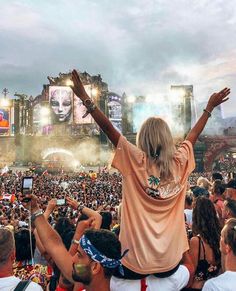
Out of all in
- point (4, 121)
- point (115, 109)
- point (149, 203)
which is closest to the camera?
point (149, 203)

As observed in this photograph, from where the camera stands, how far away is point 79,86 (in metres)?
2.72

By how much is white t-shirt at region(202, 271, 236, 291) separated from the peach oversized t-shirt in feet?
1.03

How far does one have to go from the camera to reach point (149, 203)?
262cm

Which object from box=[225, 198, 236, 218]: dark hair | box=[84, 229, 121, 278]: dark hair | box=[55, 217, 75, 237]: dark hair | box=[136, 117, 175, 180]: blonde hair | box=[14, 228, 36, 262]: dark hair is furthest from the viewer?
box=[55, 217, 75, 237]: dark hair

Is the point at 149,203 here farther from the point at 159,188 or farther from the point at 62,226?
the point at 62,226

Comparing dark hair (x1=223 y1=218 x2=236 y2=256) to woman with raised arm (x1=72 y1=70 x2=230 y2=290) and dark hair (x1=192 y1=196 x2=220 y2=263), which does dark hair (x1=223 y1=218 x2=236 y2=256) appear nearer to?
woman with raised arm (x1=72 y1=70 x2=230 y2=290)

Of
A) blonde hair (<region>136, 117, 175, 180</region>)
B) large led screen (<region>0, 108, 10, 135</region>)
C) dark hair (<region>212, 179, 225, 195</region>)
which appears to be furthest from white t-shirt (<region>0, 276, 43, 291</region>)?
large led screen (<region>0, 108, 10, 135</region>)

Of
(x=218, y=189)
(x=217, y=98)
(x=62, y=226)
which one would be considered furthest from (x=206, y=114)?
(x=218, y=189)

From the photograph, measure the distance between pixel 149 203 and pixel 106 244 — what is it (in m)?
0.43

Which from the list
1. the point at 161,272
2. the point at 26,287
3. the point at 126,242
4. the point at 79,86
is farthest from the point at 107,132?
the point at 26,287

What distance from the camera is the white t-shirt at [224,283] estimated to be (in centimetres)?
262

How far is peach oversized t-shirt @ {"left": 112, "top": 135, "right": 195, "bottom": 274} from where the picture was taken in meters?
2.54

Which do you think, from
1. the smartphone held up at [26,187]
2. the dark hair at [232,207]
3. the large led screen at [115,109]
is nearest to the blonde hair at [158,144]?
the smartphone held up at [26,187]

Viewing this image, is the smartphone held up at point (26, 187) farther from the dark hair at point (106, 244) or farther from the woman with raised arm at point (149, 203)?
the woman with raised arm at point (149, 203)
